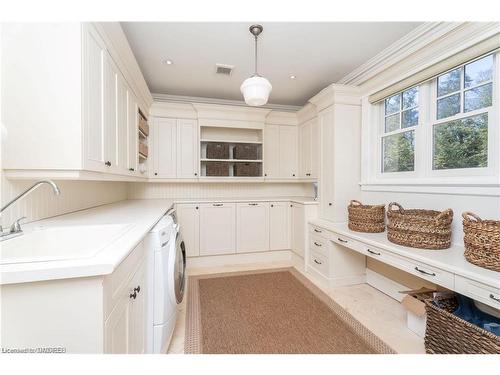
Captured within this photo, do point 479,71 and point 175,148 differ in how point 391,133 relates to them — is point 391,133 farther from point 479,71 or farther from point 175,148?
point 175,148

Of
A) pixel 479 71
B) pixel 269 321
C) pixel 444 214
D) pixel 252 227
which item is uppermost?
pixel 479 71

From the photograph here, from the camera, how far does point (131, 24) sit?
189cm

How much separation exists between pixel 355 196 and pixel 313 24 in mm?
1868

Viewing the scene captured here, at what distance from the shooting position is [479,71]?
66.9 inches

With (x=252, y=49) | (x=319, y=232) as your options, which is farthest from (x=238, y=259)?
(x=252, y=49)

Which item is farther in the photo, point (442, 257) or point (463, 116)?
point (463, 116)

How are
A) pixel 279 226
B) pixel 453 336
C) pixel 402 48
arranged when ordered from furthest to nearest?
pixel 279 226 < pixel 402 48 < pixel 453 336

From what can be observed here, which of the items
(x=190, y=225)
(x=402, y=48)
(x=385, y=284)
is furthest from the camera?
(x=190, y=225)

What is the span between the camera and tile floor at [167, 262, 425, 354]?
1.64 metres

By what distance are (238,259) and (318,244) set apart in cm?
120

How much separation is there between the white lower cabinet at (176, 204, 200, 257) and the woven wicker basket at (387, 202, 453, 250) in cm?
235

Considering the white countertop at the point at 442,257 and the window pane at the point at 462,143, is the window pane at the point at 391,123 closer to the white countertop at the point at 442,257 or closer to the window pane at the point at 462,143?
the window pane at the point at 462,143

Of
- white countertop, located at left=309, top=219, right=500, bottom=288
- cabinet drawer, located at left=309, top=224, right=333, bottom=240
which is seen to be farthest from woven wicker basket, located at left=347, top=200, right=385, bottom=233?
cabinet drawer, located at left=309, top=224, right=333, bottom=240

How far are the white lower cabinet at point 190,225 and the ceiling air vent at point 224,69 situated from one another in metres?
1.75
